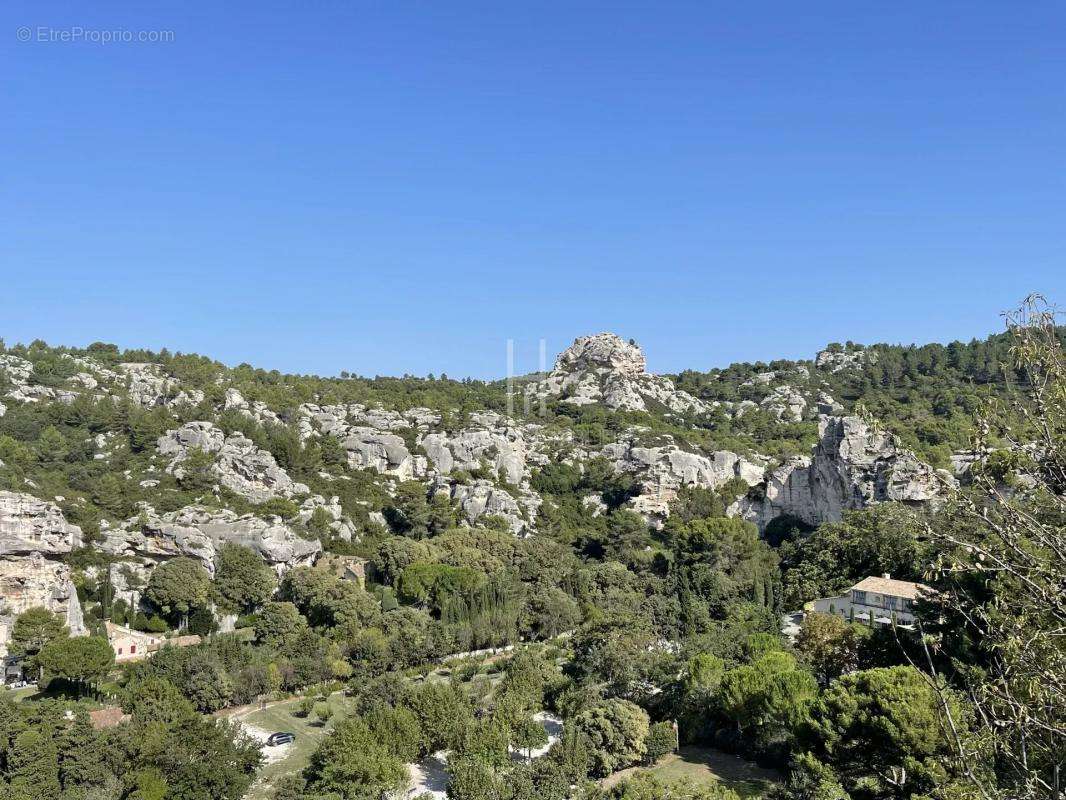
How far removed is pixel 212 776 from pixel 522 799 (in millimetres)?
9152

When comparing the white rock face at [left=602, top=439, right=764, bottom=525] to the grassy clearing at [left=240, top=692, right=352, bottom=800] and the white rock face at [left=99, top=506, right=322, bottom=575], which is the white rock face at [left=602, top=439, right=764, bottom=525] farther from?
the grassy clearing at [left=240, top=692, right=352, bottom=800]

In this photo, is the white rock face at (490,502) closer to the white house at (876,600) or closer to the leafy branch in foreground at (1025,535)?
the white house at (876,600)

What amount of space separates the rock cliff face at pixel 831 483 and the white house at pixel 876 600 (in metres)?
9.68

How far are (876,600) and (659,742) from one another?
2030cm

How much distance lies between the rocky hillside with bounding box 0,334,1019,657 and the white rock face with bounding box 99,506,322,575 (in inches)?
5.1

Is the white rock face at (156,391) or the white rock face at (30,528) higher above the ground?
the white rock face at (156,391)

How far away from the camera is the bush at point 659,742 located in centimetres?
2641

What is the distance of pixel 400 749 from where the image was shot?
968 inches

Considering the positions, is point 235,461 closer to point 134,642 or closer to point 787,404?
point 134,642

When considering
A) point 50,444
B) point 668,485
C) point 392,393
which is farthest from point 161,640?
point 392,393

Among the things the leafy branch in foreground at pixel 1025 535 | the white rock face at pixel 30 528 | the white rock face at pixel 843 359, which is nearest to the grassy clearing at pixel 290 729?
the white rock face at pixel 30 528

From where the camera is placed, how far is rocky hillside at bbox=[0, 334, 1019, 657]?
148ft

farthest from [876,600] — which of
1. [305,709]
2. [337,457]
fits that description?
[337,457]

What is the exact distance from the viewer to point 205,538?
1799 inches
